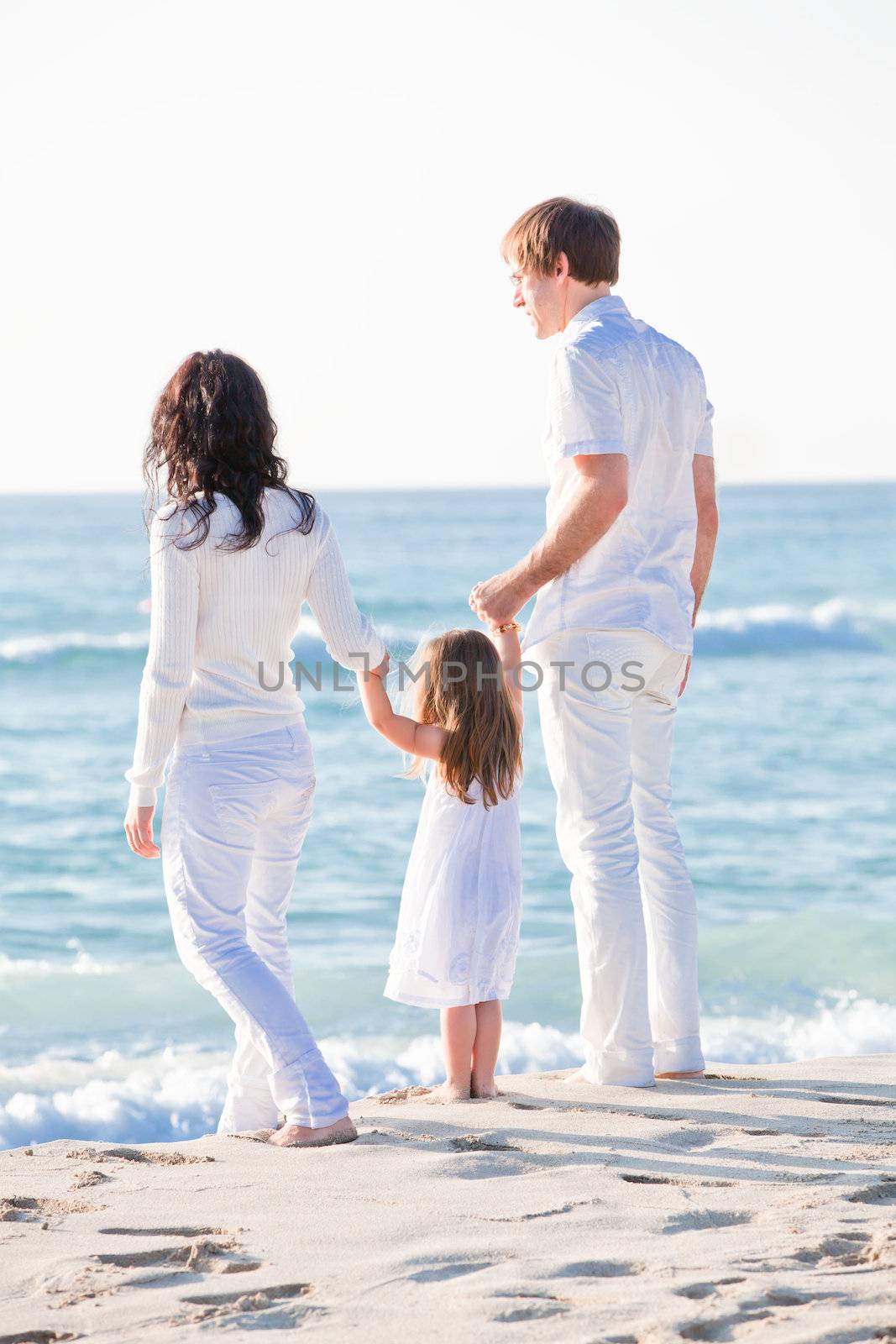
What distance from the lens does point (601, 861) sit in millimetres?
3188

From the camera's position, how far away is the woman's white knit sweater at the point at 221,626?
2838 millimetres

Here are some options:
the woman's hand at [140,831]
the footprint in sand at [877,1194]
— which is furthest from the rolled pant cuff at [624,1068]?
the woman's hand at [140,831]

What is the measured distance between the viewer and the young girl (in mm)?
3262

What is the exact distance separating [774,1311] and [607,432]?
1.90 meters

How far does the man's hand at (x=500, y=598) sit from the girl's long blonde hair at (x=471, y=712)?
0.09 m

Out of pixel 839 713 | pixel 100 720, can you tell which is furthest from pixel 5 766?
pixel 839 713

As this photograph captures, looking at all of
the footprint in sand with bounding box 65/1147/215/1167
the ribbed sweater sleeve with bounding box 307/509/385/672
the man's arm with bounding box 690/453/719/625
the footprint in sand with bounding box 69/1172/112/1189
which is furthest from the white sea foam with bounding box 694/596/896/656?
the footprint in sand with bounding box 69/1172/112/1189

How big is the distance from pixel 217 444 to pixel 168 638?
1.42 feet

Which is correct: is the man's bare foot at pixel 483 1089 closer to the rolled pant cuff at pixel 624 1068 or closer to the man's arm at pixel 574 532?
the rolled pant cuff at pixel 624 1068

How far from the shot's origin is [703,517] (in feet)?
11.4

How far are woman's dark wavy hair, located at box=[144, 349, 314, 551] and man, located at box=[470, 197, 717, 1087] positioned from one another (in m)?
0.61

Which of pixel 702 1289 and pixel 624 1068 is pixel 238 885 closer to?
pixel 624 1068

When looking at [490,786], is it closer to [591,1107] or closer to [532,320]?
[591,1107]

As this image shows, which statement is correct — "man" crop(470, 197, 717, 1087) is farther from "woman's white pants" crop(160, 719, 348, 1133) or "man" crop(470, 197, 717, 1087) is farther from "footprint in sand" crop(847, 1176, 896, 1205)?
"footprint in sand" crop(847, 1176, 896, 1205)
